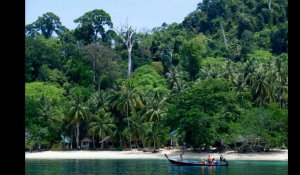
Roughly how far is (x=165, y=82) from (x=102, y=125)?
21.5 m

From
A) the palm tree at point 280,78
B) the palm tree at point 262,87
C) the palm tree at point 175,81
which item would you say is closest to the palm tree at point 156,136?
the palm tree at point 262,87

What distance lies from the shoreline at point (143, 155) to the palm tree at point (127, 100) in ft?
16.2

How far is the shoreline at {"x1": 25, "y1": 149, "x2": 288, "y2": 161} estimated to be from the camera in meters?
50.1

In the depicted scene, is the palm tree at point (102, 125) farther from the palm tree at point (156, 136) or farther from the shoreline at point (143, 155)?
the palm tree at point (156, 136)

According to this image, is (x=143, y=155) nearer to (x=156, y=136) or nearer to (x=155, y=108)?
(x=156, y=136)

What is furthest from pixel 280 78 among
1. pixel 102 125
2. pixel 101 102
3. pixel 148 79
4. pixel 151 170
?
pixel 151 170

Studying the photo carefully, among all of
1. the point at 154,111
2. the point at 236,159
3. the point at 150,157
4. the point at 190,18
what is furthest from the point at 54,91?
the point at 190,18

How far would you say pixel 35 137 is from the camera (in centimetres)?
5850

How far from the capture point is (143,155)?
54719 millimetres

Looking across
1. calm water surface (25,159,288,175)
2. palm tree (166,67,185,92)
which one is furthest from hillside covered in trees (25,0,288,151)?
calm water surface (25,159,288,175)

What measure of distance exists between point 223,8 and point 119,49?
2673 centimetres

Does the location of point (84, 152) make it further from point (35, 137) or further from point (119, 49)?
point (119, 49)

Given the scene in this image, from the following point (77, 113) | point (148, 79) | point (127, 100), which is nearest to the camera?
point (77, 113)

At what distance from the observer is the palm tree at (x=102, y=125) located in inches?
2313
